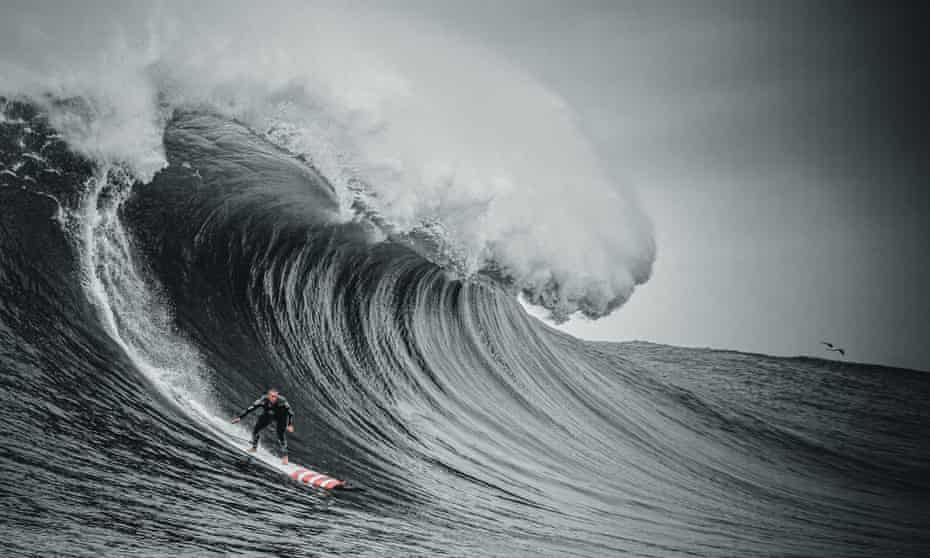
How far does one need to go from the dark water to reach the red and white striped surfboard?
139 mm

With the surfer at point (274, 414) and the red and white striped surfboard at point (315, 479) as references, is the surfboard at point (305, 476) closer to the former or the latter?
the red and white striped surfboard at point (315, 479)

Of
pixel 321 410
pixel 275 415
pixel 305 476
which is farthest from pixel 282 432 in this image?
pixel 321 410

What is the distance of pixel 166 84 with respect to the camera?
903 centimetres

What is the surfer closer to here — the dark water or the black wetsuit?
the black wetsuit

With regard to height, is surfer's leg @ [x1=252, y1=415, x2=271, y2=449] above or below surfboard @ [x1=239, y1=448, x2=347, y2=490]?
above

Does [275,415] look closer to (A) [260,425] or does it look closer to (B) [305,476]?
(A) [260,425]

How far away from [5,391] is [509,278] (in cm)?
705

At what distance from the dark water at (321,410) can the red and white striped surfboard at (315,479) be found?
0.14 meters

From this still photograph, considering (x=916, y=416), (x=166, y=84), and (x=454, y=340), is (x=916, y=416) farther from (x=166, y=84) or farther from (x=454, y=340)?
(x=166, y=84)

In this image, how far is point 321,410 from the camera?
6.66m

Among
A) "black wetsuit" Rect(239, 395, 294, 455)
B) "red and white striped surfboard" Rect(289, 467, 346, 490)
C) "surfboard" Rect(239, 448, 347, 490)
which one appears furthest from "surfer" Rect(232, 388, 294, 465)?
"red and white striped surfboard" Rect(289, 467, 346, 490)

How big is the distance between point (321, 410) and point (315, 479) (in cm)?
172

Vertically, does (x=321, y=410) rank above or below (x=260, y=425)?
above

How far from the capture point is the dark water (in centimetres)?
413
